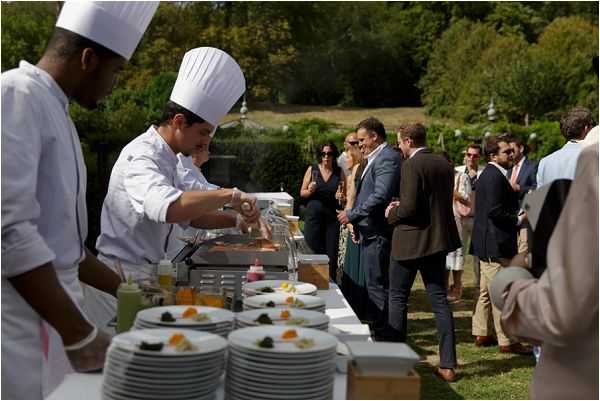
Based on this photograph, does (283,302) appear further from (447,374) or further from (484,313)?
(484,313)

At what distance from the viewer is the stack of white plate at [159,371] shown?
1410mm

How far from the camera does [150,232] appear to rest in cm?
260

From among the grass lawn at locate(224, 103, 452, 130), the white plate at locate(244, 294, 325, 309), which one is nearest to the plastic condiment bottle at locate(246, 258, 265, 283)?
the white plate at locate(244, 294, 325, 309)

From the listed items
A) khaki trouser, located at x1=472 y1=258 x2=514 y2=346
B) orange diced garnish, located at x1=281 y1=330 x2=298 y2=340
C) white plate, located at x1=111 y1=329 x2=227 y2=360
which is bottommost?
khaki trouser, located at x1=472 y1=258 x2=514 y2=346

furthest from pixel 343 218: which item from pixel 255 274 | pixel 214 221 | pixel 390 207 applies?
pixel 255 274

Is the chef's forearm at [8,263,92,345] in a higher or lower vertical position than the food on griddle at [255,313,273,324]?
higher

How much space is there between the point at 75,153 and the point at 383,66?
38.8 m

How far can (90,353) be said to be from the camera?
5.19ft

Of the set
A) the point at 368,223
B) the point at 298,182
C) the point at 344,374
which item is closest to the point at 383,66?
the point at 298,182

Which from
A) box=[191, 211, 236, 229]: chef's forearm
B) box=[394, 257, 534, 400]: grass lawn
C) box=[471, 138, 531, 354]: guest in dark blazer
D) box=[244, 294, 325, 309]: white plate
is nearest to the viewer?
box=[244, 294, 325, 309]: white plate

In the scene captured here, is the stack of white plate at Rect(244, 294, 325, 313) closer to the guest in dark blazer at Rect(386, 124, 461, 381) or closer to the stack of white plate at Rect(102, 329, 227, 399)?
the stack of white plate at Rect(102, 329, 227, 399)

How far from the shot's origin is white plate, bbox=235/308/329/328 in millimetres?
1778

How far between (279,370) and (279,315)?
362mm

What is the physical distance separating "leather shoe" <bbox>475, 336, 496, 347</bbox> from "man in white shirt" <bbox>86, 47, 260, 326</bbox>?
2.84m
